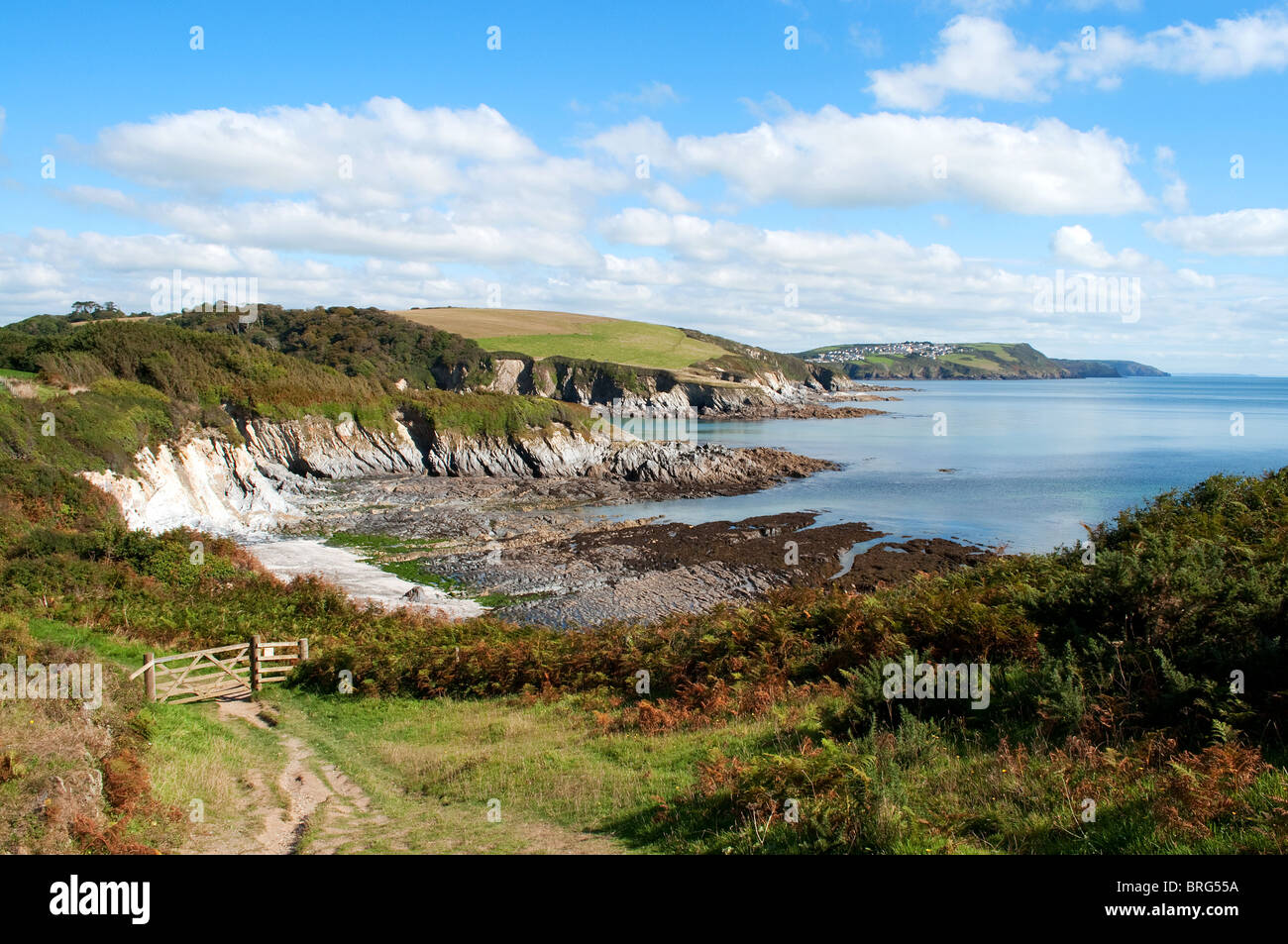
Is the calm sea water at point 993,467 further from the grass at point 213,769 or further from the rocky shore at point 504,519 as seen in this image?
the grass at point 213,769

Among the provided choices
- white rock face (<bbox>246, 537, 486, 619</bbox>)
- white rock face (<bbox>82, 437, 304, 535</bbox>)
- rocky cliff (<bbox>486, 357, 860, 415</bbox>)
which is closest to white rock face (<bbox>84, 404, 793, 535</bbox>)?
white rock face (<bbox>82, 437, 304, 535</bbox>)

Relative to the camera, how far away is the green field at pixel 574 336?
136000mm

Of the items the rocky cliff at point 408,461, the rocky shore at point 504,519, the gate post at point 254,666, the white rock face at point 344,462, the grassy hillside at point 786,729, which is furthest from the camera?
the rocky cliff at point 408,461

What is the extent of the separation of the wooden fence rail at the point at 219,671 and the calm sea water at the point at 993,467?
91.7ft

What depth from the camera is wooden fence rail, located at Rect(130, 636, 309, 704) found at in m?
15.2

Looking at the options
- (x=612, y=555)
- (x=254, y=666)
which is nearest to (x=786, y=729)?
(x=254, y=666)

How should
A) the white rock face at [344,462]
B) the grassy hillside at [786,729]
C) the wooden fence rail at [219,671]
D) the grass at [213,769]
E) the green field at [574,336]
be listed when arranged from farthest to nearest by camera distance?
the green field at [574,336] → the white rock face at [344,462] → the wooden fence rail at [219,671] → the grass at [213,769] → the grassy hillside at [786,729]

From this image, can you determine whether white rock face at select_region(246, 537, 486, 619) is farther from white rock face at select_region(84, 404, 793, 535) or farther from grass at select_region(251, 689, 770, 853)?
grass at select_region(251, 689, 770, 853)

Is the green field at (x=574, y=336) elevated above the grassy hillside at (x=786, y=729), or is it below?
above

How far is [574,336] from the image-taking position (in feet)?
498

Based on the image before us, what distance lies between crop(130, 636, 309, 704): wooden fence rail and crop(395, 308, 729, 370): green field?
111 metres

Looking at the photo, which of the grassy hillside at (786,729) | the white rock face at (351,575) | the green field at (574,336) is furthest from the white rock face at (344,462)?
the green field at (574,336)

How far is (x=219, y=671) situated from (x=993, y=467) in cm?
6200

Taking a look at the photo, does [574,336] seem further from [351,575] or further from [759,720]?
[759,720]
